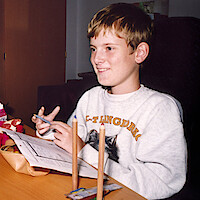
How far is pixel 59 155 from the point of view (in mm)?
Result: 748

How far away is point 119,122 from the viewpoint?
3.43 ft

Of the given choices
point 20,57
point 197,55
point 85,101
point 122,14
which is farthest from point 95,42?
point 20,57

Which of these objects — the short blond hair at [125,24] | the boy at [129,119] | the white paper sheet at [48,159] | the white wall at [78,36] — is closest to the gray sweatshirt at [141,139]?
the boy at [129,119]

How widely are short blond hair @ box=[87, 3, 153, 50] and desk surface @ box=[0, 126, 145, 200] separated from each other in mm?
563

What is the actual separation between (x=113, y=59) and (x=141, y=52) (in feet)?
0.46

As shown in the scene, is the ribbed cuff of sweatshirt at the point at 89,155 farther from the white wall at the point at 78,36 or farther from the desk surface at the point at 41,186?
the white wall at the point at 78,36

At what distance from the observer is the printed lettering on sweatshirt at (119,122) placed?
978 mm

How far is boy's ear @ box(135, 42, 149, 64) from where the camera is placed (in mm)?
1068

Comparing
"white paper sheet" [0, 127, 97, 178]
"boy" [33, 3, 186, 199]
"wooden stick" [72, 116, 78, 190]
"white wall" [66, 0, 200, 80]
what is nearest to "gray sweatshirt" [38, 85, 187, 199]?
"boy" [33, 3, 186, 199]

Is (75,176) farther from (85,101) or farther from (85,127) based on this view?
(85,101)

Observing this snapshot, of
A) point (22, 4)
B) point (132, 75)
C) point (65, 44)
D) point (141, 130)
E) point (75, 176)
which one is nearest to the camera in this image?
point (75, 176)

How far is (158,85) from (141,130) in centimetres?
42

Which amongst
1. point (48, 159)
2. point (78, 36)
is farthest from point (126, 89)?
point (78, 36)

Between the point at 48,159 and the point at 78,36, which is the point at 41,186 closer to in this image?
the point at 48,159
